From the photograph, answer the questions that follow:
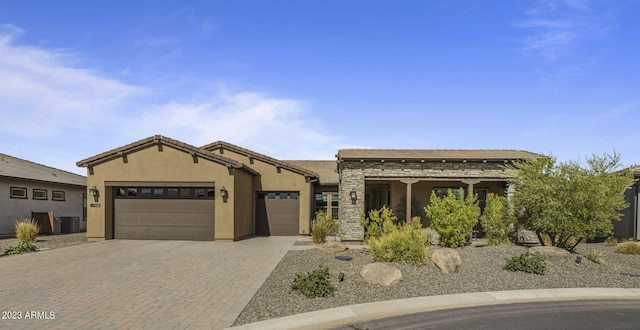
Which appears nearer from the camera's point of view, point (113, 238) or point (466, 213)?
point (466, 213)

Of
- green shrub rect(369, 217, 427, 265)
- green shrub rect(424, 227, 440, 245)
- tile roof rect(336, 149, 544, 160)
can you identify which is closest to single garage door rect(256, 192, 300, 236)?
tile roof rect(336, 149, 544, 160)

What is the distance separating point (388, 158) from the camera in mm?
19953

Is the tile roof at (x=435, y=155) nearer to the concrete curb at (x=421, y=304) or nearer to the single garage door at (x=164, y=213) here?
the single garage door at (x=164, y=213)

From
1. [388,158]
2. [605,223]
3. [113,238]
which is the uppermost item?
[388,158]

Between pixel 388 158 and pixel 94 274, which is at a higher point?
pixel 388 158

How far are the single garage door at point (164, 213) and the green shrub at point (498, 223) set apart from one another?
13044mm

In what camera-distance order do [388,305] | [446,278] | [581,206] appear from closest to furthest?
[388,305] → [446,278] → [581,206]

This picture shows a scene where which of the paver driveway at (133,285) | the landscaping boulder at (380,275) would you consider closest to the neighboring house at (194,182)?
the paver driveway at (133,285)

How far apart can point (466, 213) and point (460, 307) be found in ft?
29.3

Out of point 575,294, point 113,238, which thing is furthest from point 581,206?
point 113,238

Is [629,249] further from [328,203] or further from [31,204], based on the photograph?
[31,204]

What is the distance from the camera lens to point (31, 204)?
23.7 meters

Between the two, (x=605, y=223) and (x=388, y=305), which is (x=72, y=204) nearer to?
(x=388, y=305)

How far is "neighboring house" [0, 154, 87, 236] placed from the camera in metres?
22.0
